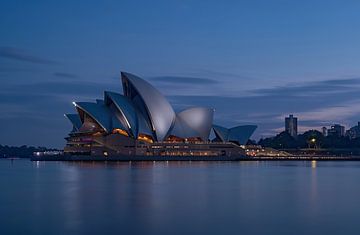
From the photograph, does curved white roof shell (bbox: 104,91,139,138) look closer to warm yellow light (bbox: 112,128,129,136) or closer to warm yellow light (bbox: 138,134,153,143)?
warm yellow light (bbox: 112,128,129,136)

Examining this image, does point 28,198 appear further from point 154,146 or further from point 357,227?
point 154,146

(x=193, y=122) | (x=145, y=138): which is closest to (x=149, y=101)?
(x=145, y=138)

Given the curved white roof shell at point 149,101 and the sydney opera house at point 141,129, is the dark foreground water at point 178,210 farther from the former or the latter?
the sydney opera house at point 141,129

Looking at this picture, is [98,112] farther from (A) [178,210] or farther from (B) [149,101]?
(A) [178,210]

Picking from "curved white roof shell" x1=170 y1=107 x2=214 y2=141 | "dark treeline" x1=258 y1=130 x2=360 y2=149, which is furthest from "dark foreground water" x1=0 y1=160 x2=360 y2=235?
"dark treeline" x1=258 y1=130 x2=360 y2=149

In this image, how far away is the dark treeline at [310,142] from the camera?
428 feet

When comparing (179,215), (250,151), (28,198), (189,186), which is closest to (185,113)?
(250,151)

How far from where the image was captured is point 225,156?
86250 mm

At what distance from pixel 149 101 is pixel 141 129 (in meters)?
5.84

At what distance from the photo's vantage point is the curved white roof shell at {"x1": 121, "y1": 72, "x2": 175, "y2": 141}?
225 ft

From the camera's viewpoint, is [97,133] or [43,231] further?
[97,133]

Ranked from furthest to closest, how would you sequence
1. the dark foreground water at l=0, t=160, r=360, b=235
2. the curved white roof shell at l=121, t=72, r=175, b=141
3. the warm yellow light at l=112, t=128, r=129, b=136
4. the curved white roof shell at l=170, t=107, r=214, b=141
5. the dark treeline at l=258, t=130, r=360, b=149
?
1. the dark treeline at l=258, t=130, r=360, b=149
2. the curved white roof shell at l=170, t=107, r=214, b=141
3. the warm yellow light at l=112, t=128, r=129, b=136
4. the curved white roof shell at l=121, t=72, r=175, b=141
5. the dark foreground water at l=0, t=160, r=360, b=235

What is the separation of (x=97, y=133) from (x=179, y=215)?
59147 millimetres

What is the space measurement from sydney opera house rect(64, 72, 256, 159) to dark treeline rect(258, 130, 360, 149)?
44.4m
